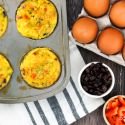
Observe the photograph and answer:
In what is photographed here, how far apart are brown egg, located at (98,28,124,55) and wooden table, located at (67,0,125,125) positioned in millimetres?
103

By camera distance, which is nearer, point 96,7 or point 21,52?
point 96,7

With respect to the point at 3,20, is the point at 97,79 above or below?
below

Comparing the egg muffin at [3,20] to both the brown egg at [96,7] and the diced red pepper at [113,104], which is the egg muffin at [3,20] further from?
the diced red pepper at [113,104]

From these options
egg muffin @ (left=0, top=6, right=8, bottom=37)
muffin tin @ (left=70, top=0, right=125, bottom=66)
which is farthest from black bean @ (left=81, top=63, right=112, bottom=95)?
egg muffin @ (left=0, top=6, right=8, bottom=37)

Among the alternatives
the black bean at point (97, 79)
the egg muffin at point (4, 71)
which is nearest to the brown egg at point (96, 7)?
the black bean at point (97, 79)

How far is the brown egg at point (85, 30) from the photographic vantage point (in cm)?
111

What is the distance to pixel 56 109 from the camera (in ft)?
4.03

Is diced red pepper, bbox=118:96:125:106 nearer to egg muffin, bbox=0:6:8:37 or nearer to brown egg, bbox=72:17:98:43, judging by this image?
brown egg, bbox=72:17:98:43

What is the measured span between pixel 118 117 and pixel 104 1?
32 centimetres

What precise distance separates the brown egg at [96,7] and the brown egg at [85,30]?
0.03 metres

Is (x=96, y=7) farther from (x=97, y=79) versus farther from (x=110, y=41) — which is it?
(x=97, y=79)

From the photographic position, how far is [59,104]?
1.23m

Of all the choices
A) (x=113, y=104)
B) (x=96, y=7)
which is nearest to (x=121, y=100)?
(x=113, y=104)

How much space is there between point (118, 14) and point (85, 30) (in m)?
0.09
